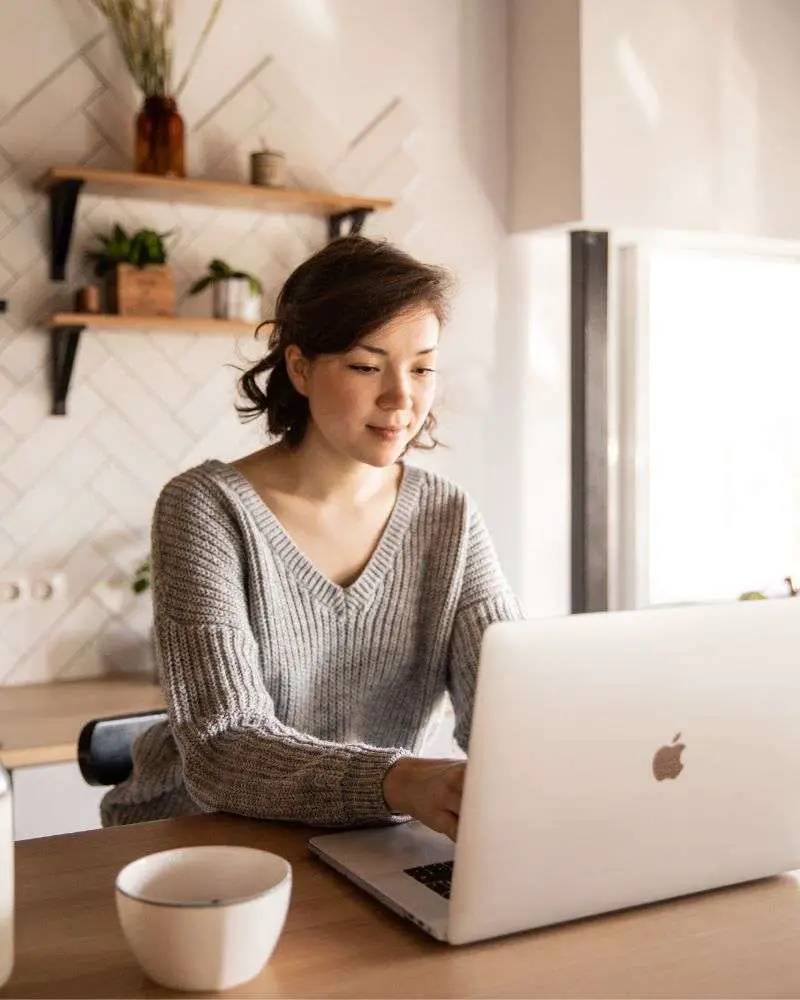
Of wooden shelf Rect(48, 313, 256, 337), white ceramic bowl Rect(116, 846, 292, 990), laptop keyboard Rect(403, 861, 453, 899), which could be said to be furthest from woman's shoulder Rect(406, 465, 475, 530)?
wooden shelf Rect(48, 313, 256, 337)

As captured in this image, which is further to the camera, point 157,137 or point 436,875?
point 157,137

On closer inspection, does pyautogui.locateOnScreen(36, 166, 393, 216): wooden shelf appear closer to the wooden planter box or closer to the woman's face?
the wooden planter box

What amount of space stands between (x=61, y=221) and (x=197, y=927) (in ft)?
6.82

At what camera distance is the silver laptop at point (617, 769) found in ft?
A: 3.30

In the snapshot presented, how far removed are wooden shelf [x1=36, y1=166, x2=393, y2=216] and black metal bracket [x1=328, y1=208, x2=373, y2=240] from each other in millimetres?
11

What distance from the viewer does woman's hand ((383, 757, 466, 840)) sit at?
120 centimetres

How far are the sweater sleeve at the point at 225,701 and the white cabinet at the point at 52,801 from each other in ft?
3.22

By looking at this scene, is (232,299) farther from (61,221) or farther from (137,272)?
(61,221)

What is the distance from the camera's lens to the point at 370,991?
3.15ft

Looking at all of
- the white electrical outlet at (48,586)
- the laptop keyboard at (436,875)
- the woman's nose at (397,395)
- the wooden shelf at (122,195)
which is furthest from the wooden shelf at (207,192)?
the laptop keyboard at (436,875)

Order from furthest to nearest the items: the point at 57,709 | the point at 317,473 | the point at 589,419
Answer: the point at 589,419 → the point at 57,709 → the point at 317,473

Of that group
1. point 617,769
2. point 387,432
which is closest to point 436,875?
point 617,769

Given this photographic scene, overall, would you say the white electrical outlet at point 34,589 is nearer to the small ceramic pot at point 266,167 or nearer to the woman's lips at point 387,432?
the small ceramic pot at point 266,167

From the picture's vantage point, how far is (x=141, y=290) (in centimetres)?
275
